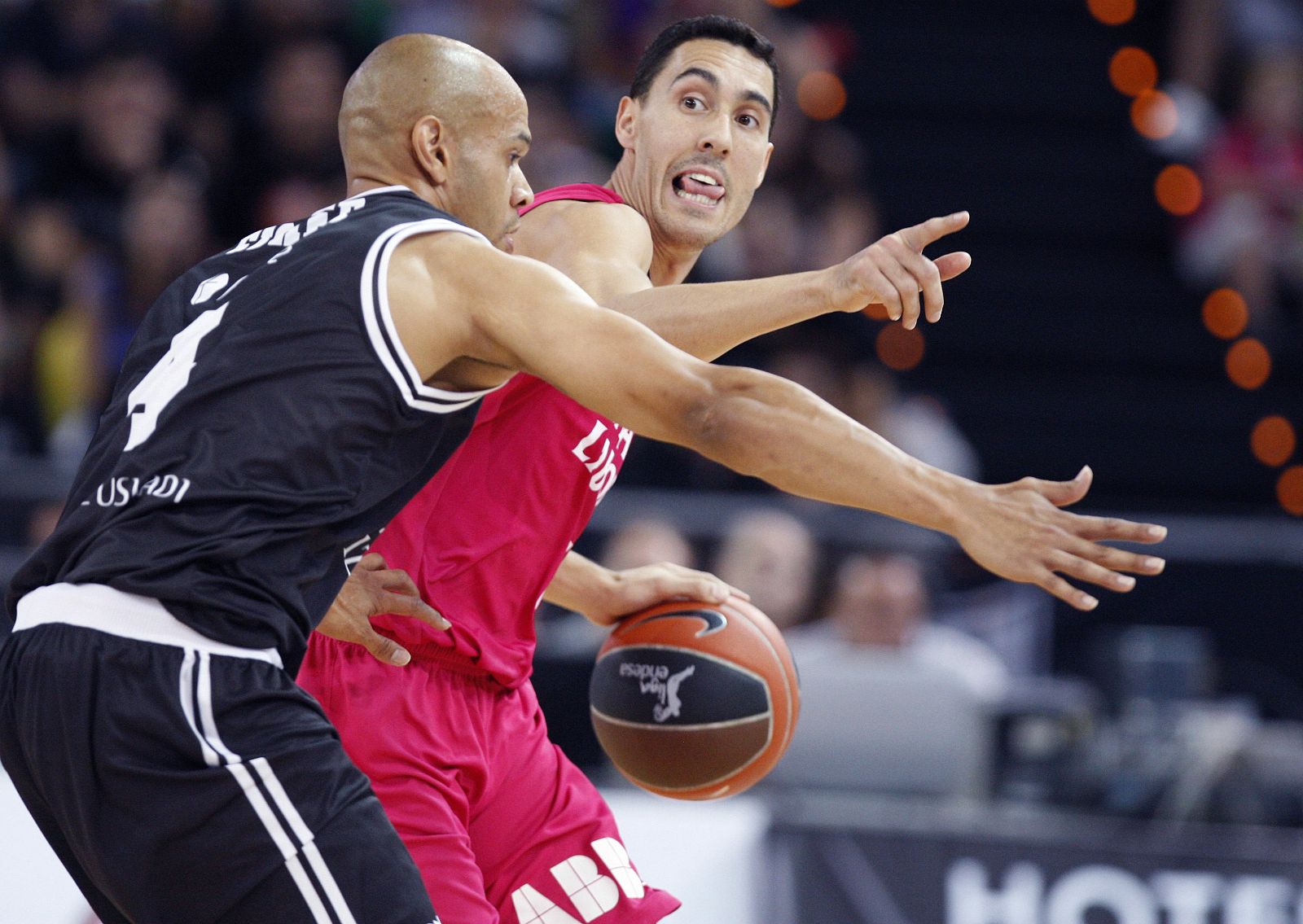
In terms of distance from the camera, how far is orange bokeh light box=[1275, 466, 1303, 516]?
10.0 meters

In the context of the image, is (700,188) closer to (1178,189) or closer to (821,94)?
(821,94)

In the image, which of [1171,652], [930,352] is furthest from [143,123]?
[1171,652]

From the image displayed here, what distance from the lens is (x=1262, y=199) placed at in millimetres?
10422

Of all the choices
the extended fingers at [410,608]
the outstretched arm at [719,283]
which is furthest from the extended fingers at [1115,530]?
the extended fingers at [410,608]

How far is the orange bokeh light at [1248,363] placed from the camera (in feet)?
34.5

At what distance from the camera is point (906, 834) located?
20.2 ft

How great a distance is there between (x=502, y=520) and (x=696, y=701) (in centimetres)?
68

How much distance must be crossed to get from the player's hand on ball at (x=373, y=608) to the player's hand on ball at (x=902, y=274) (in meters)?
1.11

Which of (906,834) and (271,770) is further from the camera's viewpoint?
(906,834)

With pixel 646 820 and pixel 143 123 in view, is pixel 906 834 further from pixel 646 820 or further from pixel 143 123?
pixel 143 123

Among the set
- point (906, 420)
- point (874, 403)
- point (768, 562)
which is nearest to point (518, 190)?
point (768, 562)

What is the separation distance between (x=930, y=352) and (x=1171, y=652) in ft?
13.9

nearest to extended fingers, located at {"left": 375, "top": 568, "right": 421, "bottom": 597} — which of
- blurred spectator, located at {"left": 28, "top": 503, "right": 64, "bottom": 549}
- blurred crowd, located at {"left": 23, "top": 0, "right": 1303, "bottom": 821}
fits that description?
blurred crowd, located at {"left": 23, "top": 0, "right": 1303, "bottom": 821}

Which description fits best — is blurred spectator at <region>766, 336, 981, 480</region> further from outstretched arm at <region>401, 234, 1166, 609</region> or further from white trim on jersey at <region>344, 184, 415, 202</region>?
outstretched arm at <region>401, 234, 1166, 609</region>
